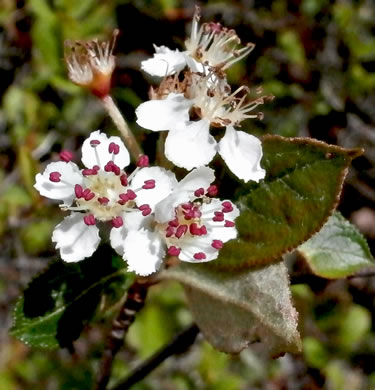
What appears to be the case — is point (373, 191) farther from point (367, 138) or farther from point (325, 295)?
point (325, 295)

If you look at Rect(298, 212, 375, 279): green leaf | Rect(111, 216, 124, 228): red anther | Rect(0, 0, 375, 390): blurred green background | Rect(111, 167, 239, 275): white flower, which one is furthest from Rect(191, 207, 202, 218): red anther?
Rect(0, 0, 375, 390): blurred green background

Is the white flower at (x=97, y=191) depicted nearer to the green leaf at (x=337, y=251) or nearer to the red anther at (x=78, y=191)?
the red anther at (x=78, y=191)

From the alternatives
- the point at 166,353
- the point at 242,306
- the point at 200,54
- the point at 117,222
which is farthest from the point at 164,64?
the point at 166,353

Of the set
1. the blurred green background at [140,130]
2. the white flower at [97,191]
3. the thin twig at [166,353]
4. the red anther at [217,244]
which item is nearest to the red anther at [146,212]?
the white flower at [97,191]

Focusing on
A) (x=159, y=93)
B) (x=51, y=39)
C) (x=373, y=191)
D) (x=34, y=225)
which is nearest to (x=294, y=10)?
(x=373, y=191)

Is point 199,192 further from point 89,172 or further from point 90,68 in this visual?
point 90,68
